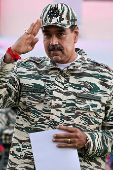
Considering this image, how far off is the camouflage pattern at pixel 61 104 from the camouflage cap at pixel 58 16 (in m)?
0.26

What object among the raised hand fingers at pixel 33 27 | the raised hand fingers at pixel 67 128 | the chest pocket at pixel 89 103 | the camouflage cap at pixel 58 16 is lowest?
the raised hand fingers at pixel 67 128

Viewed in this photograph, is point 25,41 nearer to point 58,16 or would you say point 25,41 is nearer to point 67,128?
point 58,16

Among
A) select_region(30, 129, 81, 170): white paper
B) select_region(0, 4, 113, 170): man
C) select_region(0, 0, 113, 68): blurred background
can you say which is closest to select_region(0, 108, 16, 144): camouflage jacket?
select_region(0, 0, 113, 68): blurred background

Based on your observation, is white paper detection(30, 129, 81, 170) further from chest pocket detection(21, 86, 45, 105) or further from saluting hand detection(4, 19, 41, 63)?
saluting hand detection(4, 19, 41, 63)

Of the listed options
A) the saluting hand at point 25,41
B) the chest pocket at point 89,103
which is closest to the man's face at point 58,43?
the saluting hand at point 25,41

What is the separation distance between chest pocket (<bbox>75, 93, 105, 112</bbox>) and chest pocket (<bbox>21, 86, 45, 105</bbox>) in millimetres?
224

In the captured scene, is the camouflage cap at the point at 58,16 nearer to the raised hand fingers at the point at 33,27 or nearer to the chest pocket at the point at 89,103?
the raised hand fingers at the point at 33,27

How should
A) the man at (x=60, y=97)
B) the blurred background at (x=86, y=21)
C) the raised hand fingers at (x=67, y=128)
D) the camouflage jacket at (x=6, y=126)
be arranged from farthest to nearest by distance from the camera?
the camouflage jacket at (x=6, y=126)
the blurred background at (x=86, y=21)
the man at (x=60, y=97)
the raised hand fingers at (x=67, y=128)

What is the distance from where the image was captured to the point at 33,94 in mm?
2506

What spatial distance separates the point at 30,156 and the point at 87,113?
437mm

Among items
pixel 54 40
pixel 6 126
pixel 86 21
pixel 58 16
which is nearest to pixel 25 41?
pixel 54 40

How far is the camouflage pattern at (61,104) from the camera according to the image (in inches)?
95.8

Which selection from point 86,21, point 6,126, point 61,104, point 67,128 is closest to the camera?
point 67,128

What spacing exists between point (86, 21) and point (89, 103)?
99.3 inches
